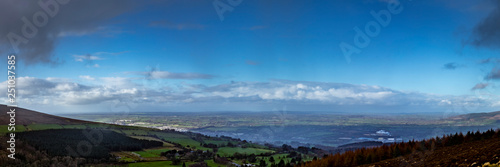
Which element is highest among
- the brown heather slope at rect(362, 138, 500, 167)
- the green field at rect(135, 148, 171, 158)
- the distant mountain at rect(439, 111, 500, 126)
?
the brown heather slope at rect(362, 138, 500, 167)

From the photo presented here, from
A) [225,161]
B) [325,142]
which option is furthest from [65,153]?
[325,142]

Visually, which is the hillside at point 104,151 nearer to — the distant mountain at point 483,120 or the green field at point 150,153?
the green field at point 150,153

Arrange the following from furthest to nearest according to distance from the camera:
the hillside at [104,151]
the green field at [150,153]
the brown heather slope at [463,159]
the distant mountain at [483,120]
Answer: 1. the distant mountain at [483,120]
2. the green field at [150,153]
3. the hillside at [104,151]
4. the brown heather slope at [463,159]

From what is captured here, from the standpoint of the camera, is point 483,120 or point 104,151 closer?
point 104,151

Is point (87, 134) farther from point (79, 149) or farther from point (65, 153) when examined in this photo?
point (65, 153)

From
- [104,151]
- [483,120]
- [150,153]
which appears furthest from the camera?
[483,120]

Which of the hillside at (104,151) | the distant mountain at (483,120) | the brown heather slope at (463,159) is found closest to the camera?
the brown heather slope at (463,159)

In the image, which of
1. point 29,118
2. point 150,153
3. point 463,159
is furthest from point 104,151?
point 463,159

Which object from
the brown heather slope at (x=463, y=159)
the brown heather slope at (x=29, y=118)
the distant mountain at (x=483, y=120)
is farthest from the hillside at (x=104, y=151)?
the distant mountain at (x=483, y=120)

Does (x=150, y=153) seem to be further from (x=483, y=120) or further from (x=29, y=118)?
(x=483, y=120)

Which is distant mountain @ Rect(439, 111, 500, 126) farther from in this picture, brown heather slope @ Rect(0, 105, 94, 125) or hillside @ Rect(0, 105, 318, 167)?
brown heather slope @ Rect(0, 105, 94, 125)

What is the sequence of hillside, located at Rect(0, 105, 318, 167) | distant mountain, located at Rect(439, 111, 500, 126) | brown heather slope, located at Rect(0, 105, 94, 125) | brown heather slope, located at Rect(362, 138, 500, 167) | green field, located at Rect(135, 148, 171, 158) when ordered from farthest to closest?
1. distant mountain, located at Rect(439, 111, 500, 126)
2. brown heather slope, located at Rect(0, 105, 94, 125)
3. green field, located at Rect(135, 148, 171, 158)
4. hillside, located at Rect(0, 105, 318, 167)
5. brown heather slope, located at Rect(362, 138, 500, 167)

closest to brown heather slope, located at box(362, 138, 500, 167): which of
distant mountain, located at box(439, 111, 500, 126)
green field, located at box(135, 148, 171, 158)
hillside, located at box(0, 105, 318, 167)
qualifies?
hillside, located at box(0, 105, 318, 167)
